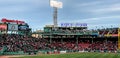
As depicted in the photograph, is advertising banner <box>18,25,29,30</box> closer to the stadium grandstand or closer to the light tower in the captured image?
the stadium grandstand

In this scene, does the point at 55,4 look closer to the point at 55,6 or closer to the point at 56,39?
the point at 55,6

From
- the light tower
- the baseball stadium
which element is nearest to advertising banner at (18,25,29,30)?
the baseball stadium

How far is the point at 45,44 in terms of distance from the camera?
9169 centimetres

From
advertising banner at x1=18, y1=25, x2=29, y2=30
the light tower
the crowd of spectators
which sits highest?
the light tower

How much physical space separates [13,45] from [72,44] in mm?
25384

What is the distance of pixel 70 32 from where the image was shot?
333ft

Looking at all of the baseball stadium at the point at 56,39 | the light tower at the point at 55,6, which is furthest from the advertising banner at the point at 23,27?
the light tower at the point at 55,6

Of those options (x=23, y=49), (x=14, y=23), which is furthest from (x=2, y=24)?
(x=23, y=49)

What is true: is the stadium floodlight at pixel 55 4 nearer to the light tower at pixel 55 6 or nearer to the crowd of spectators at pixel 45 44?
the light tower at pixel 55 6

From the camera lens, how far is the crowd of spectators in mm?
81188

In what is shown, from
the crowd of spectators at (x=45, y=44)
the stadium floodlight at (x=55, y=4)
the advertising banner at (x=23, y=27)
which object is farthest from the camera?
the stadium floodlight at (x=55, y=4)

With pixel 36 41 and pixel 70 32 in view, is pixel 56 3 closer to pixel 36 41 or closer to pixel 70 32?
pixel 70 32

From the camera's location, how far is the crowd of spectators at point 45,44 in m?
81.2

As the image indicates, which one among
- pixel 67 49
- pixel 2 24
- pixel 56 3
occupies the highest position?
pixel 56 3
